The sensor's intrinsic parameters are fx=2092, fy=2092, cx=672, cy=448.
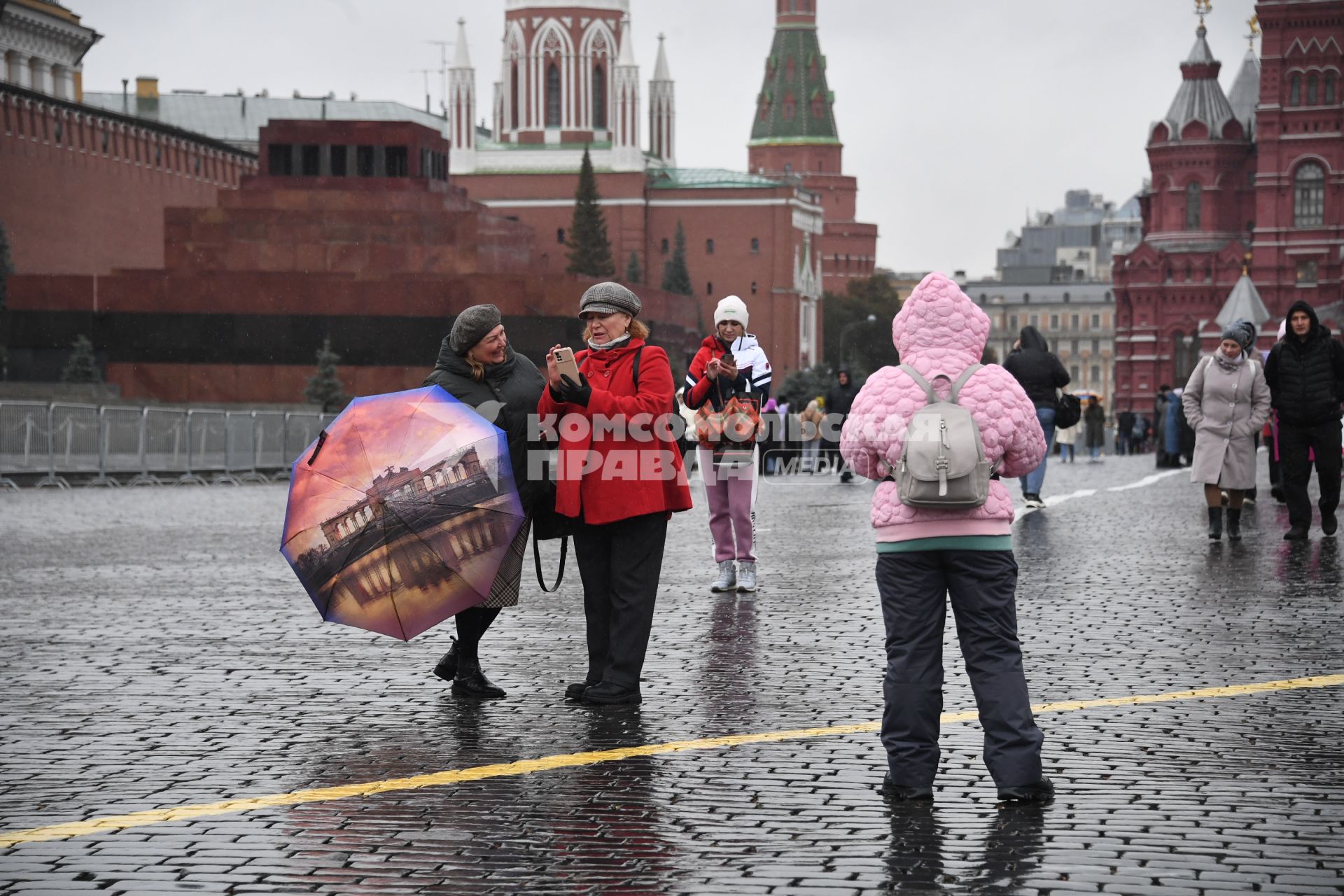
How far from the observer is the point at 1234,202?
104 meters

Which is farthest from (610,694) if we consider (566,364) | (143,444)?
(143,444)

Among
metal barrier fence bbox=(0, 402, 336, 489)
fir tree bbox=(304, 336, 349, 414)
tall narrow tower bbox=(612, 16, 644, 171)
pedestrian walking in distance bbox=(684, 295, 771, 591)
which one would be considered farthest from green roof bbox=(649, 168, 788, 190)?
pedestrian walking in distance bbox=(684, 295, 771, 591)

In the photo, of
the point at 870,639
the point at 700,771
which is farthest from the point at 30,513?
the point at 700,771

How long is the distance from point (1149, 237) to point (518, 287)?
59.6m

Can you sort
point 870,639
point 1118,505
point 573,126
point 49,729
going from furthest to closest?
point 573,126 < point 1118,505 < point 870,639 < point 49,729

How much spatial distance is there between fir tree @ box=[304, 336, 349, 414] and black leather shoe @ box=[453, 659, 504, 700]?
135ft

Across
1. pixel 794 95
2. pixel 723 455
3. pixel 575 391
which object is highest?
pixel 794 95

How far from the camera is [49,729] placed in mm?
7066

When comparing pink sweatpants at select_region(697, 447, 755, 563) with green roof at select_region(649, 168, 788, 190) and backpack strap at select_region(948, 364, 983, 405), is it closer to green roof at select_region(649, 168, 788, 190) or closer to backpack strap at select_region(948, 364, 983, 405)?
backpack strap at select_region(948, 364, 983, 405)

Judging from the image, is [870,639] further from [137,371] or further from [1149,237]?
[1149,237]

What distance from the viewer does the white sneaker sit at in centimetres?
1146

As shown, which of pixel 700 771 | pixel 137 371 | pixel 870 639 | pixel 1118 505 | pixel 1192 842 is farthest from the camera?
pixel 137 371

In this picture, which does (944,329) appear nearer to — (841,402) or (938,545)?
(938,545)

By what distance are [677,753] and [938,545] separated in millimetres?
1171
